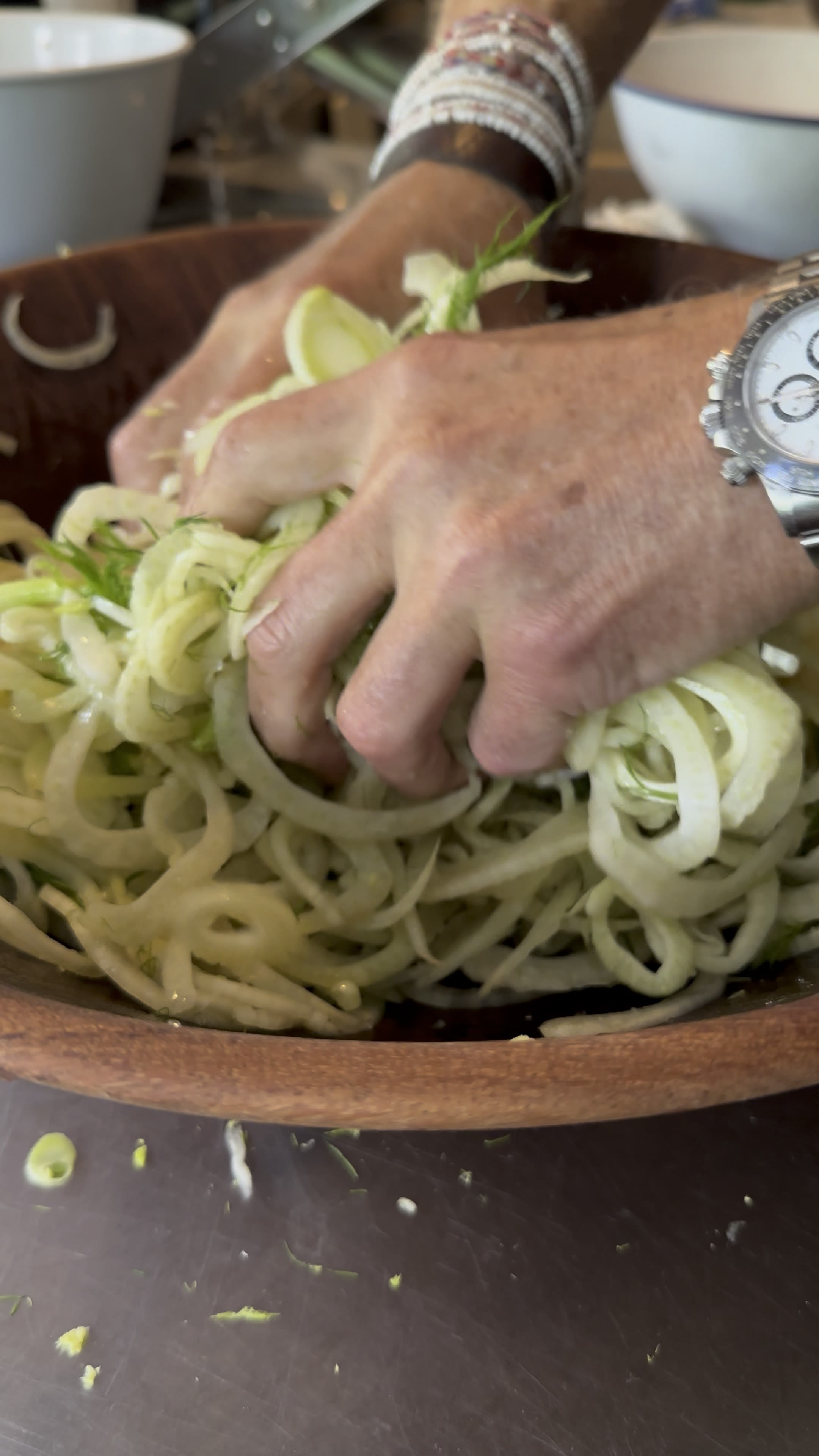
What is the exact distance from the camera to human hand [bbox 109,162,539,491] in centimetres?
91

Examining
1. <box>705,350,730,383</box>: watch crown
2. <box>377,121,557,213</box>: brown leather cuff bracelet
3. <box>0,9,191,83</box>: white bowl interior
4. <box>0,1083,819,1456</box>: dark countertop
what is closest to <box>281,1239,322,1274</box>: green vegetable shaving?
<box>0,1083,819,1456</box>: dark countertop

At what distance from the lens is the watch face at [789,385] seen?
21.7 inches

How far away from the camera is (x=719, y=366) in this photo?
1.92ft

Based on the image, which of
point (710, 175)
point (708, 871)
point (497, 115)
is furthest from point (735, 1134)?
point (710, 175)

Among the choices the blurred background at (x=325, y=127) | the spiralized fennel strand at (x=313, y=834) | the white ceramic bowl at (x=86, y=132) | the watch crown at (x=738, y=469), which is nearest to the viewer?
the watch crown at (x=738, y=469)

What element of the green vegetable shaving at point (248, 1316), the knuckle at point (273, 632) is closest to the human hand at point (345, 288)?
the knuckle at point (273, 632)

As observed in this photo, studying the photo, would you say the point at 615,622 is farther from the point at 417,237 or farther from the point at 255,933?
the point at 417,237

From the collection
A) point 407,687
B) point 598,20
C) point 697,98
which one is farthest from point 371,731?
point 697,98

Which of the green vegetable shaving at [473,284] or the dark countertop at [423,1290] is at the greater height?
the green vegetable shaving at [473,284]

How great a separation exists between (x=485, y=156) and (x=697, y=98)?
2.24 feet

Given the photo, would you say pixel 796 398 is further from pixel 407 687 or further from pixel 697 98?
pixel 697 98

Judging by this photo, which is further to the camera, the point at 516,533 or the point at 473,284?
the point at 473,284

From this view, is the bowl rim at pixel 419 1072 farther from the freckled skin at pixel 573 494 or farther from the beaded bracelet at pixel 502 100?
the beaded bracelet at pixel 502 100

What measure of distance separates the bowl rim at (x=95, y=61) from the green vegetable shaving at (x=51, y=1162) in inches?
41.3
